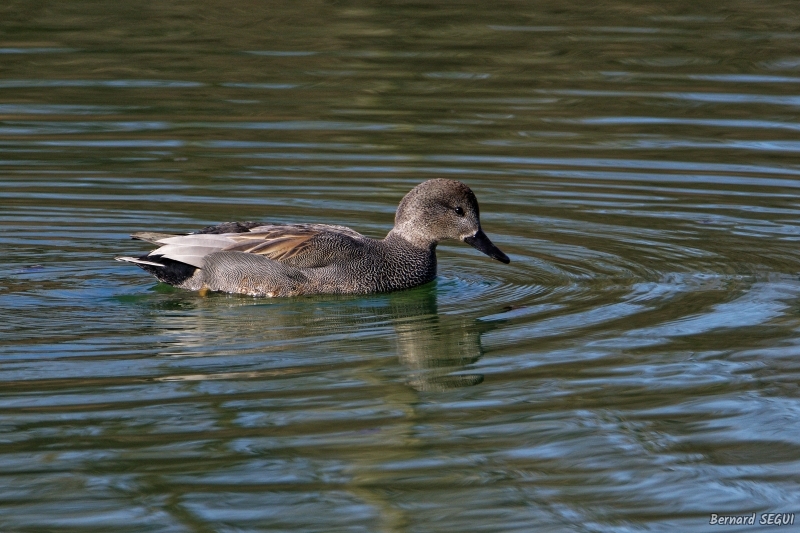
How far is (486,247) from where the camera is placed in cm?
957

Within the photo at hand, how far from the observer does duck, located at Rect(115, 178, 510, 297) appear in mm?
9094

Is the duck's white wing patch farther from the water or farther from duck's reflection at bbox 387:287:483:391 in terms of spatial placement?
duck's reflection at bbox 387:287:483:391

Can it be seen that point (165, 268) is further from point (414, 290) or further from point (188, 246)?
point (414, 290)

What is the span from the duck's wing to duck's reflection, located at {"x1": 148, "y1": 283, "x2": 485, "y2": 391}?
269 millimetres

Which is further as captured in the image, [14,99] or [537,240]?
[14,99]

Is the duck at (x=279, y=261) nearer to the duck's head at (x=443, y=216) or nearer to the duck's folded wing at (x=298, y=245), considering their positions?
the duck's folded wing at (x=298, y=245)

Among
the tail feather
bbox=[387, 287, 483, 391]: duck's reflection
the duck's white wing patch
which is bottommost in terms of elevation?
bbox=[387, 287, 483, 391]: duck's reflection

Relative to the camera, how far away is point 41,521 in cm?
536

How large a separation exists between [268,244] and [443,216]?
4.21 feet

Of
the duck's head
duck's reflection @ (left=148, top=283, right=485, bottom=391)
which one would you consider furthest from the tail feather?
the duck's head

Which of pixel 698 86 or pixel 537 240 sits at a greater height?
pixel 698 86

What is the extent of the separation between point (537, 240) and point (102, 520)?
18.7ft

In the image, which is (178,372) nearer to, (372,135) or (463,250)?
(463,250)

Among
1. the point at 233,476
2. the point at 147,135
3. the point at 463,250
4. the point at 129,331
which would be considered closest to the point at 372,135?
the point at 147,135
